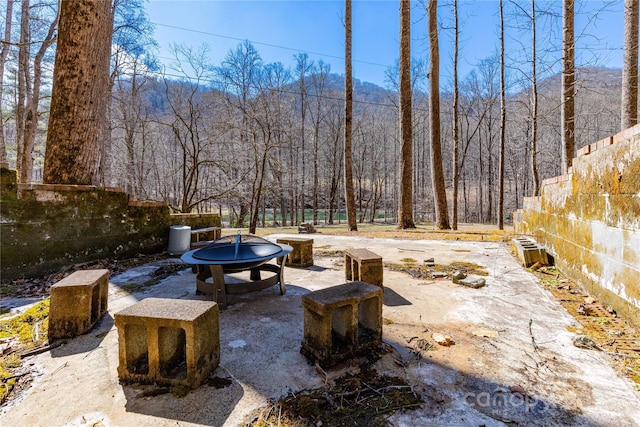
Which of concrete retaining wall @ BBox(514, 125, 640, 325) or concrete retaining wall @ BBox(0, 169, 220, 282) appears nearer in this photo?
concrete retaining wall @ BBox(514, 125, 640, 325)

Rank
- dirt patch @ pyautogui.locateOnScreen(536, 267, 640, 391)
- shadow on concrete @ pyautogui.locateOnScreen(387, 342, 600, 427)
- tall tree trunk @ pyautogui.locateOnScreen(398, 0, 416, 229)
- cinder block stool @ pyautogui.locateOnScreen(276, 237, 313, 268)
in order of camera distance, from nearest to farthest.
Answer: shadow on concrete @ pyautogui.locateOnScreen(387, 342, 600, 427) → dirt patch @ pyautogui.locateOnScreen(536, 267, 640, 391) → cinder block stool @ pyautogui.locateOnScreen(276, 237, 313, 268) → tall tree trunk @ pyautogui.locateOnScreen(398, 0, 416, 229)

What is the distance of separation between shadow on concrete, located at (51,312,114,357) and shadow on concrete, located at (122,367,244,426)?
721mm

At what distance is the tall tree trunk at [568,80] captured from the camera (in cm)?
738

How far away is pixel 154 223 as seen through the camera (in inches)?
209

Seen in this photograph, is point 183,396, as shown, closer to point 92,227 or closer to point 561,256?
point 92,227

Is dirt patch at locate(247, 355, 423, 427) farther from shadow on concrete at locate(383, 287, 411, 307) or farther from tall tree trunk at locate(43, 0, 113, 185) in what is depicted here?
tall tree trunk at locate(43, 0, 113, 185)

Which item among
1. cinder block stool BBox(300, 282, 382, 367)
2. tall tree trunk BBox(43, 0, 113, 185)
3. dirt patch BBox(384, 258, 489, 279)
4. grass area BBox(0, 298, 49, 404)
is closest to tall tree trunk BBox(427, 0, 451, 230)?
dirt patch BBox(384, 258, 489, 279)

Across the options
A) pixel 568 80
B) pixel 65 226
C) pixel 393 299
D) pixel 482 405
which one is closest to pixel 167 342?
pixel 482 405

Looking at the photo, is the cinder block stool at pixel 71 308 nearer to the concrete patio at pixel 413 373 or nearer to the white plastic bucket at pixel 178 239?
the concrete patio at pixel 413 373

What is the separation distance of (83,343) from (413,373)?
92.7 inches

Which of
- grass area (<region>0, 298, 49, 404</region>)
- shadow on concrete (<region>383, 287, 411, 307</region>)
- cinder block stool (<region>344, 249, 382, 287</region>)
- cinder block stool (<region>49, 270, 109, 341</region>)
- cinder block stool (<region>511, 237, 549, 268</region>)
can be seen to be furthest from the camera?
cinder block stool (<region>511, 237, 549, 268</region>)

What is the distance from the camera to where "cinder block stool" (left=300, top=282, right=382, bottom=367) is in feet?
5.74

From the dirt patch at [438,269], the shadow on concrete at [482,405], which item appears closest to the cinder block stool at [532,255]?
the dirt patch at [438,269]

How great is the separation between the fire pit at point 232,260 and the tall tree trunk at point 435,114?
8178 mm
